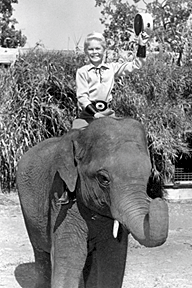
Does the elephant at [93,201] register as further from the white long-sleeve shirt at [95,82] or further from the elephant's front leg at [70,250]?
the white long-sleeve shirt at [95,82]

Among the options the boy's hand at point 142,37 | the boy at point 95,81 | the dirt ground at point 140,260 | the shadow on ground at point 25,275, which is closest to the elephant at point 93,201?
the boy at point 95,81

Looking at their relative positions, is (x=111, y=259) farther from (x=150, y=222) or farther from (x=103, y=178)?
(x=150, y=222)

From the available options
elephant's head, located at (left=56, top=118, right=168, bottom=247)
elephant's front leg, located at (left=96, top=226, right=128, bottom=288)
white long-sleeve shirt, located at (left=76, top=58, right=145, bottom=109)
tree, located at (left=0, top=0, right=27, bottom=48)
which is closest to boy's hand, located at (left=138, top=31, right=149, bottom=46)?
white long-sleeve shirt, located at (left=76, top=58, right=145, bottom=109)

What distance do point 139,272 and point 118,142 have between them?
2.88m

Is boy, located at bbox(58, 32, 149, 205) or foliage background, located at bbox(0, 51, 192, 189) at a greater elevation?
boy, located at bbox(58, 32, 149, 205)

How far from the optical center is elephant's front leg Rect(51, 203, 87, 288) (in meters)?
3.74

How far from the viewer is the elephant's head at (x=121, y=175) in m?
2.98

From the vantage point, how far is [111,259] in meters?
3.96

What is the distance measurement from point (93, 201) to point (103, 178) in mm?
212

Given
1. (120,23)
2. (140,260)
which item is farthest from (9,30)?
(140,260)

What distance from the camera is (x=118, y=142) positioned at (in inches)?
136

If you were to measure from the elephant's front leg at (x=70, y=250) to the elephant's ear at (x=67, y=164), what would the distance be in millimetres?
195

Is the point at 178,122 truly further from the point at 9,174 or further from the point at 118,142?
the point at 118,142

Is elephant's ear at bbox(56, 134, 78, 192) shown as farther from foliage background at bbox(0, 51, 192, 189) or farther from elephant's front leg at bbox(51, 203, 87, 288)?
foliage background at bbox(0, 51, 192, 189)
